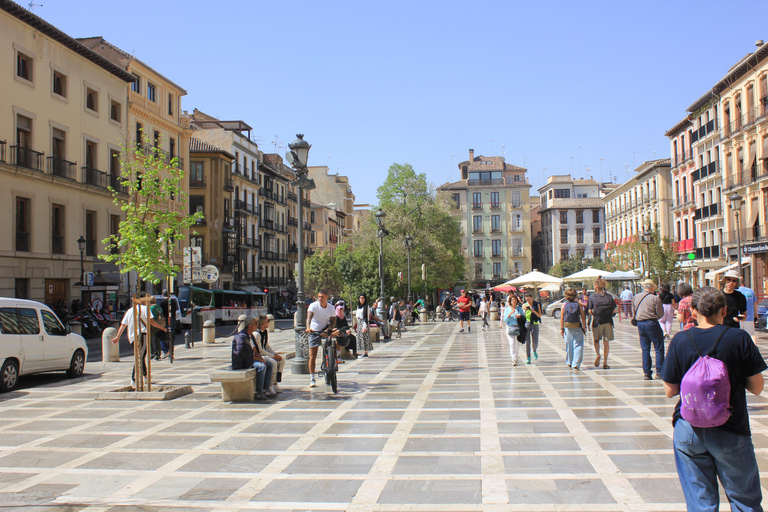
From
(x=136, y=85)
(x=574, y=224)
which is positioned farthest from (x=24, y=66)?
(x=574, y=224)

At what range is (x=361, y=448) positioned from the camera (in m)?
7.11

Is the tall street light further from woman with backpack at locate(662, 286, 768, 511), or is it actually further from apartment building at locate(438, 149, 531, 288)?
apartment building at locate(438, 149, 531, 288)

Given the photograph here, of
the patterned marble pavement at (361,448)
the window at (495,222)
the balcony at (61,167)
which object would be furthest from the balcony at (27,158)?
the window at (495,222)

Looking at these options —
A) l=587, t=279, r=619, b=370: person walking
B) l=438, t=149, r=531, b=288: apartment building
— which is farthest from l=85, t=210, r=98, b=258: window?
l=438, t=149, r=531, b=288: apartment building

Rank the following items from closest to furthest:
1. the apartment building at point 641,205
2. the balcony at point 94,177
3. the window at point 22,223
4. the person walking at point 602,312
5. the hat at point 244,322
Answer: the hat at point 244,322, the person walking at point 602,312, the window at point 22,223, the balcony at point 94,177, the apartment building at point 641,205

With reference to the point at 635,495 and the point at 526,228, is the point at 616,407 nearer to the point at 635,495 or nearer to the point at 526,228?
the point at 635,495

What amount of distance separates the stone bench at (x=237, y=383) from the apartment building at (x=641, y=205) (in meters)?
43.5

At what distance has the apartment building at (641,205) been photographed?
5909 cm

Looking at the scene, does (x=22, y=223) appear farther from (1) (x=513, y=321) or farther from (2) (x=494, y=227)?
(2) (x=494, y=227)

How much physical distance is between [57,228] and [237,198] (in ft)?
92.8

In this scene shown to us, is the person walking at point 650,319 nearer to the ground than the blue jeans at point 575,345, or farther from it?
farther from it

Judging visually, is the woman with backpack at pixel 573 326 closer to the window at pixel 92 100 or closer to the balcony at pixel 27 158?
the balcony at pixel 27 158

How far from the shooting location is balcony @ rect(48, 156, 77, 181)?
98.6ft

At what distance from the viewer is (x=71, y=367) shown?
14.1 meters
